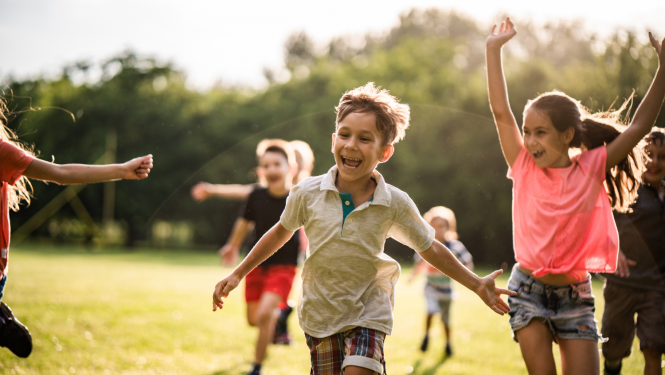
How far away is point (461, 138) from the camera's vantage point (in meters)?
18.0

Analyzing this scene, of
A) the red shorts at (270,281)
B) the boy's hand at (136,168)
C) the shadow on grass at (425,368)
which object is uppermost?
the boy's hand at (136,168)

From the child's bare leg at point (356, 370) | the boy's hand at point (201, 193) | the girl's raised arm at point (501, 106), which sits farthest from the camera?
the boy's hand at point (201, 193)

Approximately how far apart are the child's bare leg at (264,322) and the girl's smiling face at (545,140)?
2600 mm

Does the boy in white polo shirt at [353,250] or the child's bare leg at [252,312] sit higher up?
the boy in white polo shirt at [353,250]

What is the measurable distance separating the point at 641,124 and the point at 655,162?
1.20m

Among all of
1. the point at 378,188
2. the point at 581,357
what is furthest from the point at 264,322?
the point at 581,357

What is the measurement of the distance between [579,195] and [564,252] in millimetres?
317

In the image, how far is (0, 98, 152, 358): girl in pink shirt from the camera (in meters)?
2.81

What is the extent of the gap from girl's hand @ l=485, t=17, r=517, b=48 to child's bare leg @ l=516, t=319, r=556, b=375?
5.17ft

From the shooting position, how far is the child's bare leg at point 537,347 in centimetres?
284

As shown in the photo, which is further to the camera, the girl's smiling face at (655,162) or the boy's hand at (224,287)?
the girl's smiling face at (655,162)

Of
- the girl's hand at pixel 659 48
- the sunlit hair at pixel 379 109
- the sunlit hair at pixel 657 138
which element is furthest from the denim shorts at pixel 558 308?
the sunlit hair at pixel 657 138

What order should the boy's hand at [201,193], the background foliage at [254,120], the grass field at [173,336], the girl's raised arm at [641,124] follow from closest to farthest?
the girl's raised arm at [641,124], the grass field at [173,336], the boy's hand at [201,193], the background foliage at [254,120]

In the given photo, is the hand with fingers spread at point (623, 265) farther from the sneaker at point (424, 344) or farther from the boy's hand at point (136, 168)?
the boy's hand at point (136, 168)
